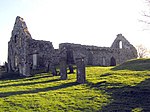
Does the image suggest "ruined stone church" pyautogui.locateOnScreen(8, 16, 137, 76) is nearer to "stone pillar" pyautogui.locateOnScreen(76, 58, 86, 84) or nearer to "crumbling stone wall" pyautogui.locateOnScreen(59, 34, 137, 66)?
"crumbling stone wall" pyautogui.locateOnScreen(59, 34, 137, 66)

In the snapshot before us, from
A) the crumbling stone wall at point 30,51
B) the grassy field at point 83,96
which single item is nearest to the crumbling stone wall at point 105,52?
the crumbling stone wall at point 30,51

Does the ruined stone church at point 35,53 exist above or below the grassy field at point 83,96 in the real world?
above

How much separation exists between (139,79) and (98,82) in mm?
3457

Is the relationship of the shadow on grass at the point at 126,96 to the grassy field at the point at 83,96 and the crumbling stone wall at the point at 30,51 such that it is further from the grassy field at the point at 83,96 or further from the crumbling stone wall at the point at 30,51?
the crumbling stone wall at the point at 30,51

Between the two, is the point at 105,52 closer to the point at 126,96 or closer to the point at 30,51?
the point at 30,51

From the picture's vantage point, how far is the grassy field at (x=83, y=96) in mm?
18469

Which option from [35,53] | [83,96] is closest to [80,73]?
[83,96]

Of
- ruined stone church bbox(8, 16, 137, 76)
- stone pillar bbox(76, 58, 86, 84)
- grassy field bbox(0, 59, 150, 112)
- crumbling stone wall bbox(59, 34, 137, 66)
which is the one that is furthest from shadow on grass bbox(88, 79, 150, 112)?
crumbling stone wall bbox(59, 34, 137, 66)

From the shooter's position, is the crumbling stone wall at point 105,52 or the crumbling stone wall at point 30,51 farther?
the crumbling stone wall at point 105,52

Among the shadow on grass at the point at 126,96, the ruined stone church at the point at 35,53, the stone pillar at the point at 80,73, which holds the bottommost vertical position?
the shadow on grass at the point at 126,96

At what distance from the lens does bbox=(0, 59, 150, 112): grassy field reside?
18469 mm

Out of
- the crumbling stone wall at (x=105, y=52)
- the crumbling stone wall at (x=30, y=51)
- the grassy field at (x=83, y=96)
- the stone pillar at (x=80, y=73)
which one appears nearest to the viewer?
the grassy field at (x=83, y=96)

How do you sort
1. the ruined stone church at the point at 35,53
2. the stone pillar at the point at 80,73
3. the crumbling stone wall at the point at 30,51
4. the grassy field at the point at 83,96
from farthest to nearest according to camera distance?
the crumbling stone wall at the point at 30,51, the ruined stone church at the point at 35,53, the stone pillar at the point at 80,73, the grassy field at the point at 83,96

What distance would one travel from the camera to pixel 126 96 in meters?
20.7
